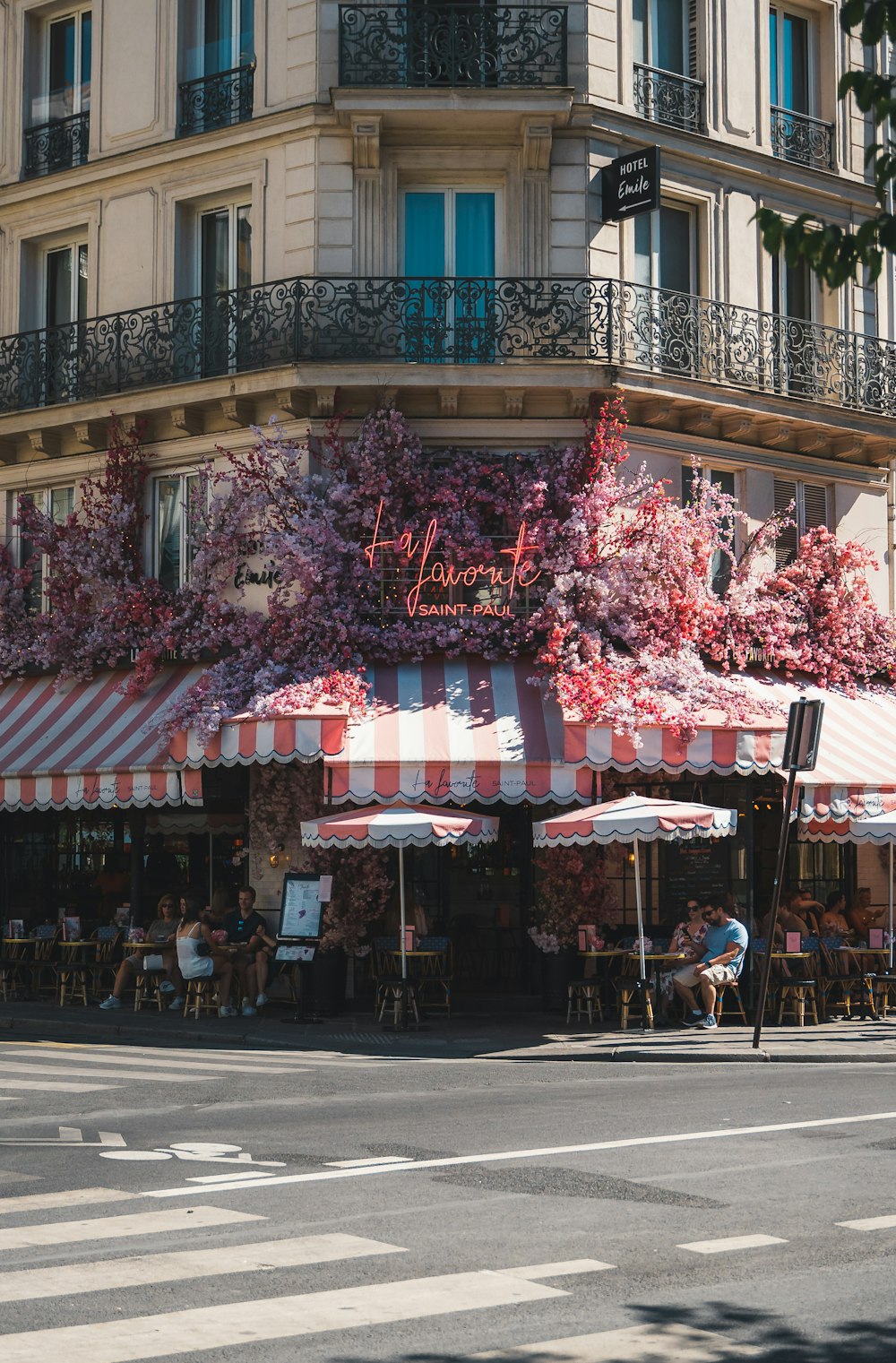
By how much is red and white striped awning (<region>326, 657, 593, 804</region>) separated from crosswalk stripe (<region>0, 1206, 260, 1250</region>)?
35.5 ft

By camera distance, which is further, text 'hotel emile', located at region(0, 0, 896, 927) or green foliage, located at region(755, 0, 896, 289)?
text 'hotel emile', located at region(0, 0, 896, 927)

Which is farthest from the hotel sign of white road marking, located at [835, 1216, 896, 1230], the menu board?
white road marking, located at [835, 1216, 896, 1230]

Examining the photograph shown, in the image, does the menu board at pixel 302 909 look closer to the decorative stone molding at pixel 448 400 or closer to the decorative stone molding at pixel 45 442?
the decorative stone molding at pixel 448 400

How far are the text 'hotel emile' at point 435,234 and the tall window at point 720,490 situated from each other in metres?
0.09

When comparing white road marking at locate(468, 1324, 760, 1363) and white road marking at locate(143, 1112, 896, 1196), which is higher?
white road marking at locate(143, 1112, 896, 1196)

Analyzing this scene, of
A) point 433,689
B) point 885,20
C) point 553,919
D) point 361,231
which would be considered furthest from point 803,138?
point 885,20

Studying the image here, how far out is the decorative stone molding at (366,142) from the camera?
71.4 feet

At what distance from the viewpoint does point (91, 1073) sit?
1534cm

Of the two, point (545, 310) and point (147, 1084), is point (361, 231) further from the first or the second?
point (147, 1084)

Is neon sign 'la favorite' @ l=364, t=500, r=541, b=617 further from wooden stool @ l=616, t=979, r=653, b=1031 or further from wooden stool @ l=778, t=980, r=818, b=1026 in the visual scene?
wooden stool @ l=778, t=980, r=818, b=1026

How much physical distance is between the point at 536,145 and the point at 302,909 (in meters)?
9.72

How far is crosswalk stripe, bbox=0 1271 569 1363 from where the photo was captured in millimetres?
6258

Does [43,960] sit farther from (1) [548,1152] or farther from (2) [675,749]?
(1) [548,1152]

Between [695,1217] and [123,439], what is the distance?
1654 centimetres
